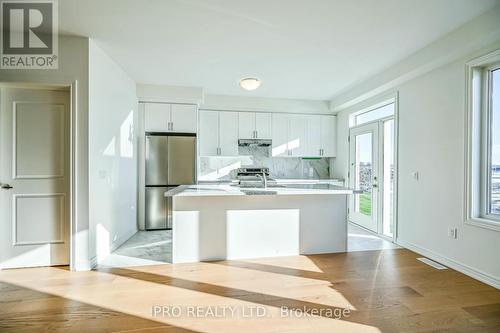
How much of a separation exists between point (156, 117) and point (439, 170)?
4.55 metres

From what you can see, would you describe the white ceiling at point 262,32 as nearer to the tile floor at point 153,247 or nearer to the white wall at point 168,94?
the white wall at point 168,94

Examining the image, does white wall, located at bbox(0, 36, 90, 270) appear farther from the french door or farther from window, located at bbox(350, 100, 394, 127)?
window, located at bbox(350, 100, 394, 127)

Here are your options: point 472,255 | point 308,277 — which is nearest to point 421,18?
point 472,255

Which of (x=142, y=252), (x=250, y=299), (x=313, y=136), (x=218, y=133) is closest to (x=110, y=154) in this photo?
(x=142, y=252)

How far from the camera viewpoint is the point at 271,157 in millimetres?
5863

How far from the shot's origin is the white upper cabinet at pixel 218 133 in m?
5.34

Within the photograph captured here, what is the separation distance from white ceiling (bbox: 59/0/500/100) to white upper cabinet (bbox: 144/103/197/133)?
31.6 inches

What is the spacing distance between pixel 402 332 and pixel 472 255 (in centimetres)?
159

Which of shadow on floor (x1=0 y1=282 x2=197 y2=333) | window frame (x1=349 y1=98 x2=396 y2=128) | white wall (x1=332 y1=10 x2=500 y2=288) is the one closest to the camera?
shadow on floor (x1=0 y1=282 x2=197 y2=333)

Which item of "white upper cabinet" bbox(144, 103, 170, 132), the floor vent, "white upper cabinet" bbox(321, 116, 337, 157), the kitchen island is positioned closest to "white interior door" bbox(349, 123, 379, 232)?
"white upper cabinet" bbox(321, 116, 337, 157)

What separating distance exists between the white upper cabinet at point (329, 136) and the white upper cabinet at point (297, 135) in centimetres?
44

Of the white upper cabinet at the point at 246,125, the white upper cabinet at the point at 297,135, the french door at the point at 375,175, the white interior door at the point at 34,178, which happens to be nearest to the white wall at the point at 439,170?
the french door at the point at 375,175

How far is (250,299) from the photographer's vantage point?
2264 millimetres

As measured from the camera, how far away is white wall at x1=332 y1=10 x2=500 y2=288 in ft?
8.63
